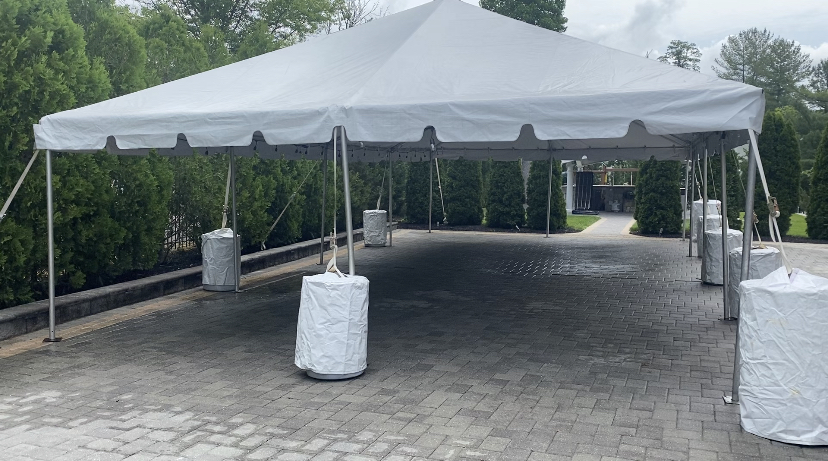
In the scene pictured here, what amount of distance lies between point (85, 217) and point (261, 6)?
23.2 m

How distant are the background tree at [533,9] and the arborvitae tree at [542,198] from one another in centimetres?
1786

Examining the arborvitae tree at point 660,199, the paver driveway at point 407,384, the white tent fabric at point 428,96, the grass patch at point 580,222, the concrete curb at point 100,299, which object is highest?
the white tent fabric at point 428,96

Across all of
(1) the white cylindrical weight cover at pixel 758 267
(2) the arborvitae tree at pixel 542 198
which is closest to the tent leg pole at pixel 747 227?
(1) the white cylindrical weight cover at pixel 758 267

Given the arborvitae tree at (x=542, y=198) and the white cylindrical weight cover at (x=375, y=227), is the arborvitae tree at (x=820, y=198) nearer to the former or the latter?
the arborvitae tree at (x=542, y=198)

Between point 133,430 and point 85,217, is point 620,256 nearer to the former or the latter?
point 85,217

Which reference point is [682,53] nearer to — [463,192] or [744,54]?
[744,54]

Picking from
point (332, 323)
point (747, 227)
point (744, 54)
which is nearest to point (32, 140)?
point (332, 323)

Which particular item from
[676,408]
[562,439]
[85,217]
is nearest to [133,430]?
[562,439]

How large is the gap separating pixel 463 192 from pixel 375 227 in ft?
17.9

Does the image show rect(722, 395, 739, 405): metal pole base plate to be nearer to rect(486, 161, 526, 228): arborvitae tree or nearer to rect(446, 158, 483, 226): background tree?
rect(486, 161, 526, 228): arborvitae tree

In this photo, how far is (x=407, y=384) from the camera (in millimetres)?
4922

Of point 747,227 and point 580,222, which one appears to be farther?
point 580,222

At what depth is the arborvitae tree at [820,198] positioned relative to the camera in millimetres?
15281

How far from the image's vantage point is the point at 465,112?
4828 mm
